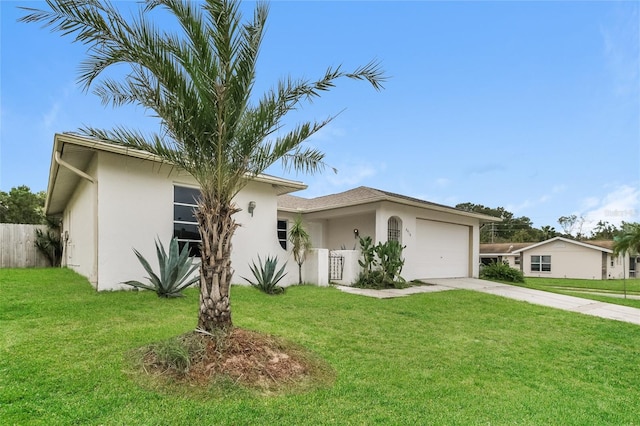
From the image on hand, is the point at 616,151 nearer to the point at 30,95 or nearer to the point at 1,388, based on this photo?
the point at 1,388

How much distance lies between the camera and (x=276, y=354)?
14.6 ft

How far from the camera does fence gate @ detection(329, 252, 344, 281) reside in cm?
1298

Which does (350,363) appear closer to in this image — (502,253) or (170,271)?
(170,271)

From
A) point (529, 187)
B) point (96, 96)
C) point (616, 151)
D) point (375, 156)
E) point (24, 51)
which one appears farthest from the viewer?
point (529, 187)

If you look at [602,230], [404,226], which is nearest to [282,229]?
[404,226]

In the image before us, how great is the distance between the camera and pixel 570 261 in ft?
100

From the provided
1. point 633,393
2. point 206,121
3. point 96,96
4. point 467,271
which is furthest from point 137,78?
point 467,271

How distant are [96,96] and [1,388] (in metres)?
4.36

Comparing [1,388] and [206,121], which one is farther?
[206,121]

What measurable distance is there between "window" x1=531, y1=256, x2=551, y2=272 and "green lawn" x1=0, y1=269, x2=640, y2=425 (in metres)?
27.6

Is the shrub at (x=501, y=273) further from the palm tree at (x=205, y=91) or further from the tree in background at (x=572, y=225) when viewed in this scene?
the tree in background at (x=572, y=225)

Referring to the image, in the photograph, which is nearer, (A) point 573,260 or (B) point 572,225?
(A) point 573,260

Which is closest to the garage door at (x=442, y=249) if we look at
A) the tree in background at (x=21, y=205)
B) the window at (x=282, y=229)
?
the window at (x=282, y=229)

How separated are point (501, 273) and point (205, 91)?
58.8 feet
